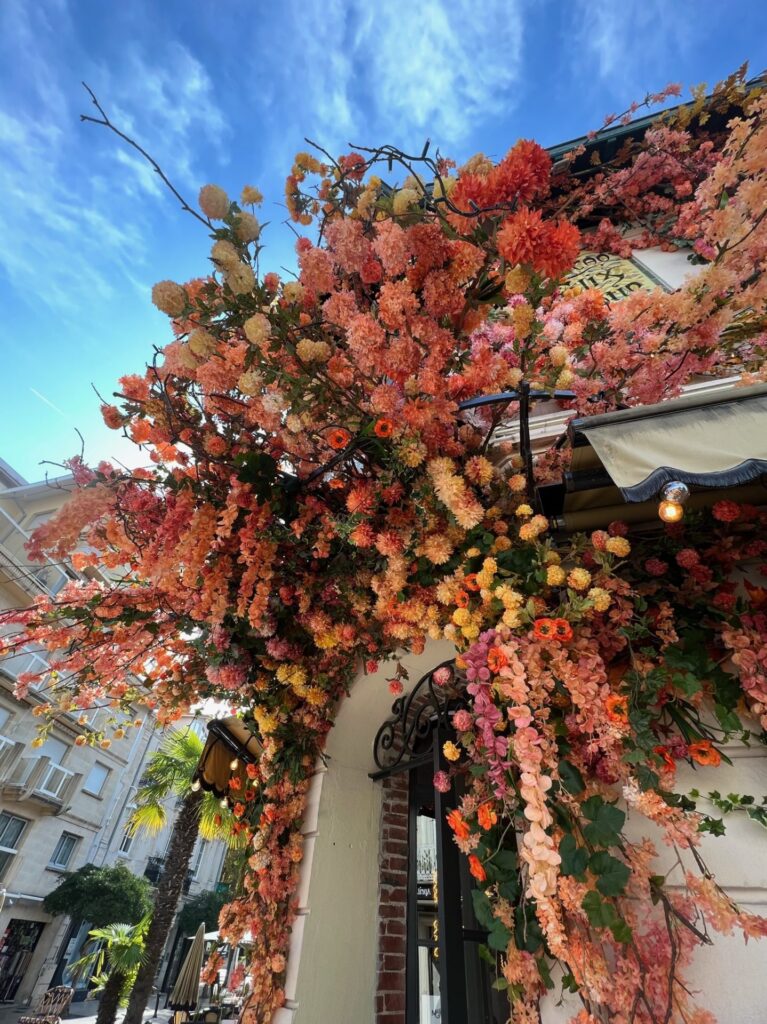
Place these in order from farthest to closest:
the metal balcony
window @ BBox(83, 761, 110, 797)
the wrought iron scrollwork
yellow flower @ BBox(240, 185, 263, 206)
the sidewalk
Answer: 1. window @ BBox(83, 761, 110, 797)
2. the metal balcony
3. the sidewalk
4. the wrought iron scrollwork
5. yellow flower @ BBox(240, 185, 263, 206)

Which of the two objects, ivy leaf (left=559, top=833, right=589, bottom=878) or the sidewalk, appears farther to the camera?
the sidewalk

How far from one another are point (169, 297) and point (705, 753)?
2.44 m

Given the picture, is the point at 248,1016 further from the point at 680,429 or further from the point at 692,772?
the point at 680,429

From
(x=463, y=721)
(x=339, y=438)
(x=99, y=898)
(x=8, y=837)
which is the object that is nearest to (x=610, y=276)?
(x=339, y=438)

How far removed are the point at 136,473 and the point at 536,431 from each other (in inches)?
98.5

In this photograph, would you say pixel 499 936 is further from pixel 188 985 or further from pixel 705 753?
pixel 188 985

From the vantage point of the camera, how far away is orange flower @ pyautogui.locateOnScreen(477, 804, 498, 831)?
1.56 m

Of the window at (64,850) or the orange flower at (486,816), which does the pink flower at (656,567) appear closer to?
the orange flower at (486,816)

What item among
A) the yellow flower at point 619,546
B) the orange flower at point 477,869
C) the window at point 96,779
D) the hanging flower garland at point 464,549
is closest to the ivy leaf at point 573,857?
the hanging flower garland at point 464,549

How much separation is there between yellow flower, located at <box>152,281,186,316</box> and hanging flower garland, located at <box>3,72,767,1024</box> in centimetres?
1

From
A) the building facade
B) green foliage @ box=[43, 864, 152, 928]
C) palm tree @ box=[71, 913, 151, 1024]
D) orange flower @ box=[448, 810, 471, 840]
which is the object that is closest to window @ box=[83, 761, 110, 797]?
green foliage @ box=[43, 864, 152, 928]

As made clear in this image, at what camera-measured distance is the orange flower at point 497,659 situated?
1.57 metres

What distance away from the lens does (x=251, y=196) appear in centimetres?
209

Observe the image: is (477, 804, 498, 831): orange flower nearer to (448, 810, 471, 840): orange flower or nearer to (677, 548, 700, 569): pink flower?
(448, 810, 471, 840): orange flower
